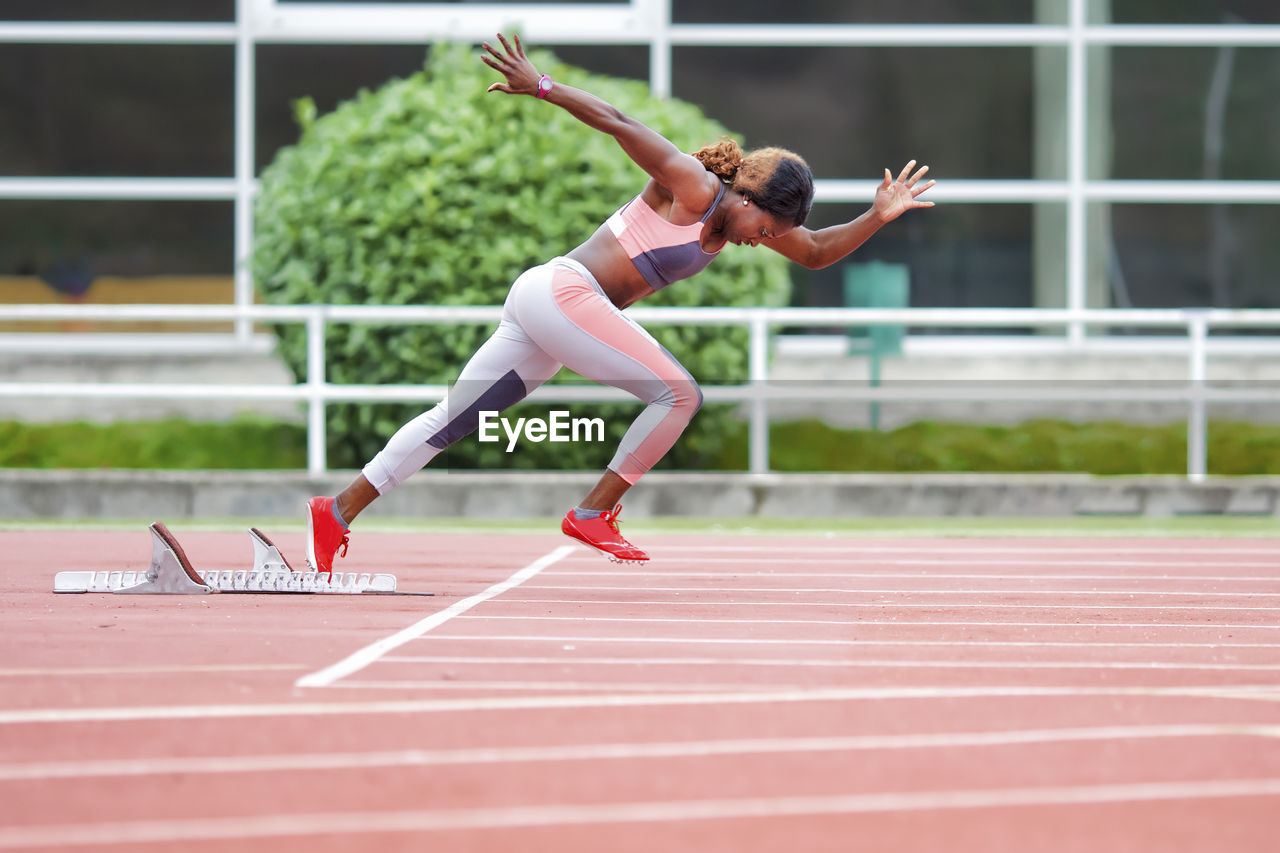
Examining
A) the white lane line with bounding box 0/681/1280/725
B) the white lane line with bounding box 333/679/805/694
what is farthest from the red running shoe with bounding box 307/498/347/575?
the white lane line with bounding box 0/681/1280/725

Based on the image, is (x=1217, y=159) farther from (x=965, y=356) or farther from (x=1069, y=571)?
(x=1069, y=571)

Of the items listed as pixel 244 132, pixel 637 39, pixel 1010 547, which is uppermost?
pixel 637 39

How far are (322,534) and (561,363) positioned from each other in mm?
1092

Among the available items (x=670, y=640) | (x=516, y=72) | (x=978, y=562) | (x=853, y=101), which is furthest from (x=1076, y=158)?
(x=670, y=640)

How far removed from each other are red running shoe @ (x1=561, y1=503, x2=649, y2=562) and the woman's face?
3.61ft

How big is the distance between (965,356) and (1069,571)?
288 inches

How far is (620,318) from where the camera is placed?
20.8 ft

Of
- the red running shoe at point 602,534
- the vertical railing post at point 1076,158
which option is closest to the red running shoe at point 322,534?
the red running shoe at point 602,534

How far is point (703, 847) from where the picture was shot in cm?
280

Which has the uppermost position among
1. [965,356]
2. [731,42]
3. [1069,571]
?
[731,42]

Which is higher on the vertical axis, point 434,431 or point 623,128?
point 623,128

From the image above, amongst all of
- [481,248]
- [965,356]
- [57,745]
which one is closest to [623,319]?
[57,745]

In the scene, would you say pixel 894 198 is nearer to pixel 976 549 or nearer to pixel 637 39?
pixel 976 549

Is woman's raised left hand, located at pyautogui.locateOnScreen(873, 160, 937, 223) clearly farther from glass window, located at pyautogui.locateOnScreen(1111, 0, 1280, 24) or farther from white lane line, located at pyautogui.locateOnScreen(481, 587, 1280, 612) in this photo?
glass window, located at pyautogui.locateOnScreen(1111, 0, 1280, 24)
